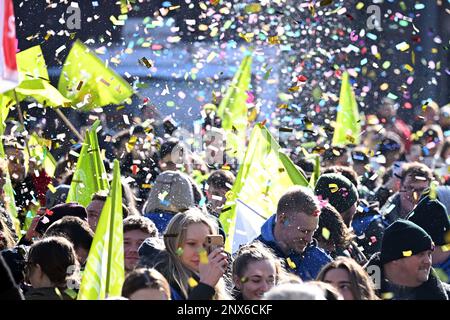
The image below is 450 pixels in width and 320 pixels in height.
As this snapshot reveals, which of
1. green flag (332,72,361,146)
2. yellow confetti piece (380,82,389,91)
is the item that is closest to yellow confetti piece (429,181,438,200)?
green flag (332,72,361,146)

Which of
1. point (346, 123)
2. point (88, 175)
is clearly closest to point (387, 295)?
point (88, 175)

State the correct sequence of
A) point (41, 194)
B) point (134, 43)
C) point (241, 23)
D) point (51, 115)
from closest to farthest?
point (41, 194) < point (51, 115) < point (134, 43) < point (241, 23)

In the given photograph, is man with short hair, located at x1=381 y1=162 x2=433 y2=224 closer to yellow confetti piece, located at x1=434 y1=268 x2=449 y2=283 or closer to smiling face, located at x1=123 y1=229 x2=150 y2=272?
yellow confetti piece, located at x1=434 y1=268 x2=449 y2=283

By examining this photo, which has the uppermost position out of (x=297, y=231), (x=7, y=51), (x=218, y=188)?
(x=7, y=51)

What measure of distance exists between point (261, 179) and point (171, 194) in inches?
24.2

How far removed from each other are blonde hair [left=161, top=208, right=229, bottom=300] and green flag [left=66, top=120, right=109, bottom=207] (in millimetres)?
1927

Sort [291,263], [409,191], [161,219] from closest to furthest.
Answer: [291,263], [161,219], [409,191]

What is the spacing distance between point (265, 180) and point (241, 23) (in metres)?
13.3

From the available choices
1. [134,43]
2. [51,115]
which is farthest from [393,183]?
[134,43]

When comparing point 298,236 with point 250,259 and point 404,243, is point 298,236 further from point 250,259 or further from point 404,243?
point 250,259

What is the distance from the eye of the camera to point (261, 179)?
27.6ft

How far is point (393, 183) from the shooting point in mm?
10906
